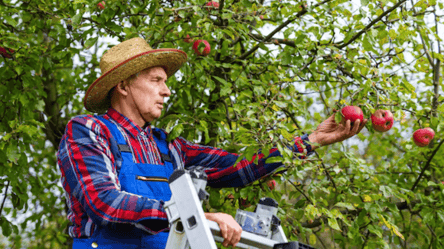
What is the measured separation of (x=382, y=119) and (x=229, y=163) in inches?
33.6

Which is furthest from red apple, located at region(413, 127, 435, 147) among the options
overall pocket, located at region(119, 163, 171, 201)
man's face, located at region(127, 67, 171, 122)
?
overall pocket, located at region(119, 163, 171, 201)

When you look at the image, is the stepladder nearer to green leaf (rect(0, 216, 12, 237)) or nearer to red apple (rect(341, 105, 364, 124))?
red apple (rect(341, 105, 364, 124))

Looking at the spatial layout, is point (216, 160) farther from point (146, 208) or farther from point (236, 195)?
point (146, 208)

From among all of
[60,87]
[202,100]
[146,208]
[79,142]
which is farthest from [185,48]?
[60,87]

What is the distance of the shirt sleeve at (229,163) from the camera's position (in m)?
2.53

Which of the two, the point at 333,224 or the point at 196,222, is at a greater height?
the point at 196,222

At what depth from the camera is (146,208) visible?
175 centimetres

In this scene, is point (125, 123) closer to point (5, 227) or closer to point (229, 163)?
point (229, 163)

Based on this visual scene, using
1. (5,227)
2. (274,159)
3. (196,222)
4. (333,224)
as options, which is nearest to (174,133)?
(274,159)

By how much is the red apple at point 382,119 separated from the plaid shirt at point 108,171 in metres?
0.39

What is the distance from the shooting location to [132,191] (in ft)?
6.58

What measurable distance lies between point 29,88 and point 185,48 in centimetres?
155

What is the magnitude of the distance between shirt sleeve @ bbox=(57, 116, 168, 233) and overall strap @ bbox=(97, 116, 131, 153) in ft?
0.12

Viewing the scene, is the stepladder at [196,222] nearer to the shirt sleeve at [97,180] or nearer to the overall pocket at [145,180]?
the shirt sleeve at [97,180]
